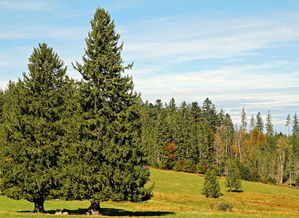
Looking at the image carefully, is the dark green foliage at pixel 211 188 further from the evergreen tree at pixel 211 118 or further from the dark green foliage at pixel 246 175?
the evergreen tree at pixel 211 118

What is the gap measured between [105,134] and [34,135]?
6.35 m

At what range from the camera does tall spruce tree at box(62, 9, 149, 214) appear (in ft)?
92.0

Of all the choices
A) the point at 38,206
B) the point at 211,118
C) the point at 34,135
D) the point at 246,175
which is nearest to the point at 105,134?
the point at 34,135

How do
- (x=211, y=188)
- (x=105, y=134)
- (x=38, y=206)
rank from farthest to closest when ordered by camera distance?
(x=211, y=188), (x=38, y=206), (x=105, y=134)

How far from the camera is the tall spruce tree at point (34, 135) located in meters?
29.9

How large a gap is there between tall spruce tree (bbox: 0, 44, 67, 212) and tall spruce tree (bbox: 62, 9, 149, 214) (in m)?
2.27

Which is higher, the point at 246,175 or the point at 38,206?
the point at 38,206

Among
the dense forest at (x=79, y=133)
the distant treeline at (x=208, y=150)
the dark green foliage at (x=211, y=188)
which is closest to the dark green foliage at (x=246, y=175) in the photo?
the distant treeline at (x=208, y=150)

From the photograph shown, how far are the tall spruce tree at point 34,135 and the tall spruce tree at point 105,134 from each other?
2268 millimetres

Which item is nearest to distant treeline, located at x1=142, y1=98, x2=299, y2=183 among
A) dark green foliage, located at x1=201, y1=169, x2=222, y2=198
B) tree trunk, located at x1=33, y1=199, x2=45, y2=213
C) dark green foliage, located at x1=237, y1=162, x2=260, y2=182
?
dark green foliage, located at x1=237, y1=162, x2=260, y2=182

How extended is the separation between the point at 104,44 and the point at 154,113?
5702 inches

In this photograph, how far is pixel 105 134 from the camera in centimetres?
2861

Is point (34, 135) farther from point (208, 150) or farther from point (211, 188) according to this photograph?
point (208, 150)

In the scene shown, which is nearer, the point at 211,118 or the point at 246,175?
the point at 246,175
